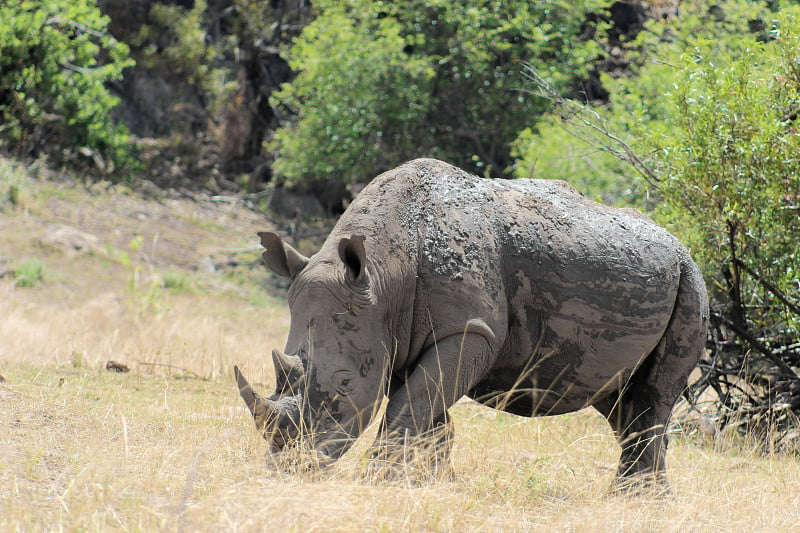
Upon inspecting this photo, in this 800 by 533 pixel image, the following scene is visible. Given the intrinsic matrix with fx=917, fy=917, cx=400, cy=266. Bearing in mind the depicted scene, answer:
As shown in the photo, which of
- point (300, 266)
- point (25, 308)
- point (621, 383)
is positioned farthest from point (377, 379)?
point (25, 308)

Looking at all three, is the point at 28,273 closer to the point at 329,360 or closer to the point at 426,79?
the point at 426,79

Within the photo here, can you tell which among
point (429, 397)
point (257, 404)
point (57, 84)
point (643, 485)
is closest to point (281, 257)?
point (257, 404)

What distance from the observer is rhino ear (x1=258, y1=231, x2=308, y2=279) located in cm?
Answer: 461

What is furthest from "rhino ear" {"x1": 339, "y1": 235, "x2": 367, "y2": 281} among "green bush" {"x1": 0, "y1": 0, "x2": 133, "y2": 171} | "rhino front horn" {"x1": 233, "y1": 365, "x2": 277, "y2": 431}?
"green bush" {"x1": 0, "y1": 0, "x2": 133, "y2": 171}

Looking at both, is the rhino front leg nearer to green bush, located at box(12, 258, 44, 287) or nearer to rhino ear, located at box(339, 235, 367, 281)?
rhino ear, located at box(339, 235, 367, 281)

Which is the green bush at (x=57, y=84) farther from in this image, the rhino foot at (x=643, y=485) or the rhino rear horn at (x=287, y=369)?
the rhino foot at (x=643, y=485)

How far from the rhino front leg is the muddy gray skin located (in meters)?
0.01

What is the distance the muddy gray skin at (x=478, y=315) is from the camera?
4.41m

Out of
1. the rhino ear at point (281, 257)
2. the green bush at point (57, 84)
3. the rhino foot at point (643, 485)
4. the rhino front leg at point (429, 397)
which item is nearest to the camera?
the rhino front leg at point (429, 397)

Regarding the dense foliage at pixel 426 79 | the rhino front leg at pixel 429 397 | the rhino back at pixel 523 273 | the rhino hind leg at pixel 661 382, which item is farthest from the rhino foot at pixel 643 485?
the dense foliage at pixel 426 79

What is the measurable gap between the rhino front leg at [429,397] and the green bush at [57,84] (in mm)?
15823

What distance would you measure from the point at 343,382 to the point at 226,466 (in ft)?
2.49

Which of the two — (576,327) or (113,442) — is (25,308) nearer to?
(113,442)

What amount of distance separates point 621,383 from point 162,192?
16.3 m
